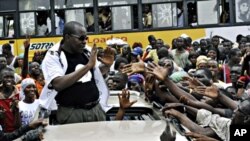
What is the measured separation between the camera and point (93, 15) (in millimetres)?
16719

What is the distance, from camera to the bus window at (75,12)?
16.6 m

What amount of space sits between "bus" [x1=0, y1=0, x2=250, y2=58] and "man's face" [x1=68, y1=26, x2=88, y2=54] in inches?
435

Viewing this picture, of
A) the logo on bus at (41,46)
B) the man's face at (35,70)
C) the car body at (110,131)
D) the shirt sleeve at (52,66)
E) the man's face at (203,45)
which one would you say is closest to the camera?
the car body at (110,131)

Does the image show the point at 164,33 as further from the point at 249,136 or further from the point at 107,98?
the point at 249,136

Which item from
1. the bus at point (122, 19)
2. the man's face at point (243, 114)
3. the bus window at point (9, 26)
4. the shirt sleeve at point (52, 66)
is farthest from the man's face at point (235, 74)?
the bus window at point (9, 26)

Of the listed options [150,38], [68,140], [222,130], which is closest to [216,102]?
[222,130]

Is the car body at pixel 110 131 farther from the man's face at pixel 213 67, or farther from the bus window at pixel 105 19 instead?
the bus window at pixel 105 19

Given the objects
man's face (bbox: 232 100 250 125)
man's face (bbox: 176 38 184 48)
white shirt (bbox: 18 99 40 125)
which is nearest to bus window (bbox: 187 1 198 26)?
man's face (bbox: 176 38 184 48)

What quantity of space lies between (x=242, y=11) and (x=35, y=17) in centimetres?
532

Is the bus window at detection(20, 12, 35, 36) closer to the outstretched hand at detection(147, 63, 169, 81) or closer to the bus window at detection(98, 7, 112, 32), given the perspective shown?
the bus window at detection(98, 7, 112, 32)

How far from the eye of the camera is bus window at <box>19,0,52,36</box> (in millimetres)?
16769

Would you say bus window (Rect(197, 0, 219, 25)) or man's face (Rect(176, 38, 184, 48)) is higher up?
bus window (Rect(197, 0, 219, 25))

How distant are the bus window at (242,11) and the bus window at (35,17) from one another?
4.82m

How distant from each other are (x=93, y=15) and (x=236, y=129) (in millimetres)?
12511
